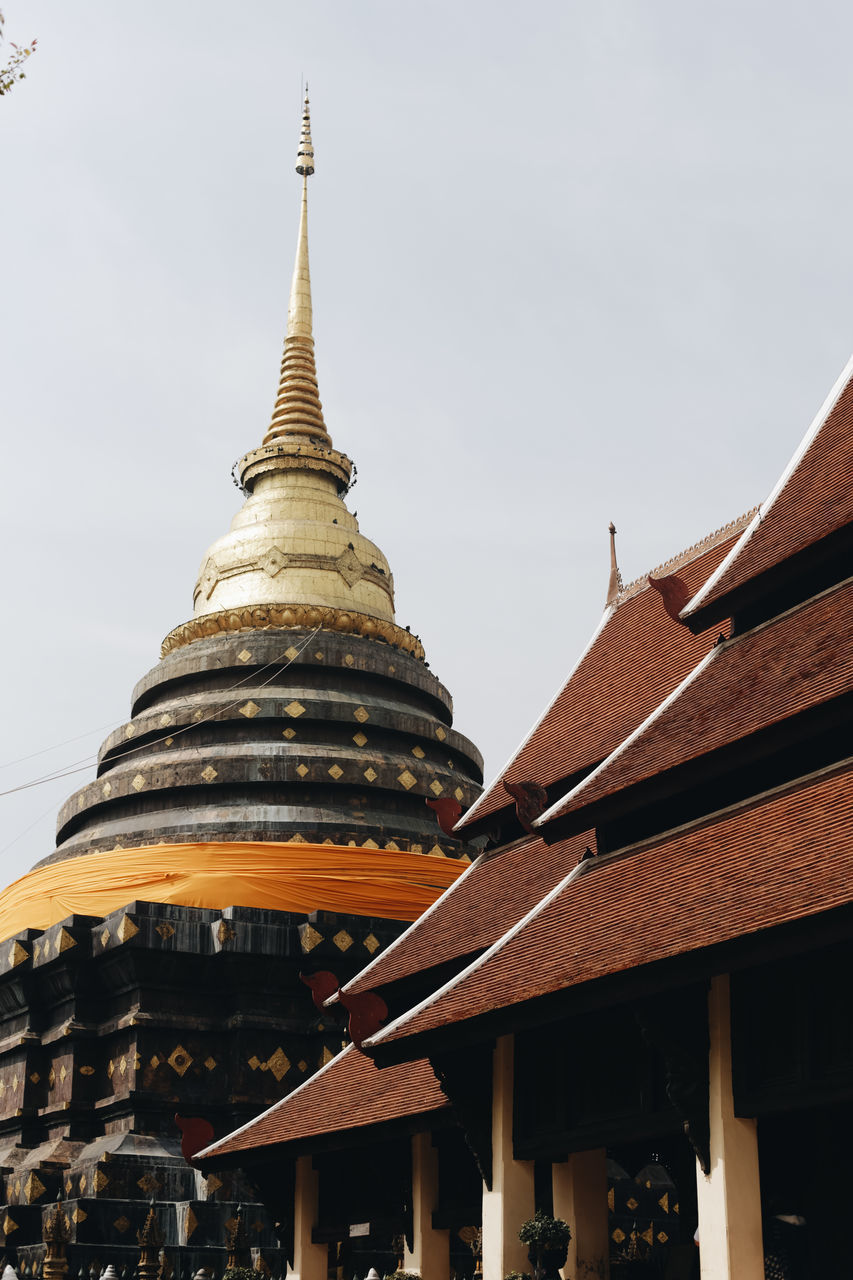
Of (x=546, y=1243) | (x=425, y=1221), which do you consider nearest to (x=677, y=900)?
(x=546, y=1243)

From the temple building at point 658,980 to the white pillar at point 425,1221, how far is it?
0.09ft

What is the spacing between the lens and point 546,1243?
11.7 m

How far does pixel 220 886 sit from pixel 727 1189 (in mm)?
13273

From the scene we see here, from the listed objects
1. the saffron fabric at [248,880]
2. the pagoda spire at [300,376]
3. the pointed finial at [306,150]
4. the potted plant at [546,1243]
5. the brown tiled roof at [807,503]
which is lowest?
the potted plant at [546,1243]

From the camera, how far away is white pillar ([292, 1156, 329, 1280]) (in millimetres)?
15977

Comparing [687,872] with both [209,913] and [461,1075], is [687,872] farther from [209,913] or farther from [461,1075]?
[209,913]

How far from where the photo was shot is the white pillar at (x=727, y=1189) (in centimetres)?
1050

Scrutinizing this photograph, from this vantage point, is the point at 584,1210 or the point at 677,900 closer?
the point at 677,900

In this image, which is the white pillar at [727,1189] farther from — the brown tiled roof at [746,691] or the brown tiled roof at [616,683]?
the brown tiled roof at [616,683]

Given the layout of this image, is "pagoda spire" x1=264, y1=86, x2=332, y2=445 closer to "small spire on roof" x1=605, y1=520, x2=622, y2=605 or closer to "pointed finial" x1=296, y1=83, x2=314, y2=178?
"pointed finial" x1=296, y1=83, x2=314, y2=178

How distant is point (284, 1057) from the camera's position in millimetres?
21719

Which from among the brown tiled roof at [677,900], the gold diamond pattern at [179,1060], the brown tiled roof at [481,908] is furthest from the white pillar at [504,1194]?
the gold diamond pattern at [179,1060]

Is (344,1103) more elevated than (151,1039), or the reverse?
(151,1039)

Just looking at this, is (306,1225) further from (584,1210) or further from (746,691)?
(746,691)
